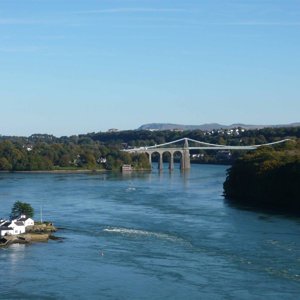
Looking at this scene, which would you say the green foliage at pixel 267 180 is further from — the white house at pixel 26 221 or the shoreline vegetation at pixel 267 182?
the white house at pixel 26 221

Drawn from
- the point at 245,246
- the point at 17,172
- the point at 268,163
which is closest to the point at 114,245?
the point at 245,246

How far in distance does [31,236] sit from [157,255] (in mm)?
2028

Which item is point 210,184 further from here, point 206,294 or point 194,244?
point 206,294

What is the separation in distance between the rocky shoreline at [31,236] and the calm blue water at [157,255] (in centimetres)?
19

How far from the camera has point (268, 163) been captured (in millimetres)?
16328

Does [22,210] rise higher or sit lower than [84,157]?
lower

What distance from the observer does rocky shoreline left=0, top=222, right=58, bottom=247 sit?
10.2 meters

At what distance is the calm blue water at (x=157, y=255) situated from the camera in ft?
25.0

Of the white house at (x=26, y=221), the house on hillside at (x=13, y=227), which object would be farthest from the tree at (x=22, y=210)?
the house on hillside at (x=13, y=227)

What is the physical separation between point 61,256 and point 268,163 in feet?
26.0

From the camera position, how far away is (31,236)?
412 inches

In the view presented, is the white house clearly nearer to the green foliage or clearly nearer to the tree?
the tree

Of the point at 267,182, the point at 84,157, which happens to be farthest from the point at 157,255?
the point at 84,157

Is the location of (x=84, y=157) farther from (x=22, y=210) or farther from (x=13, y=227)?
(x=13, y=227)
